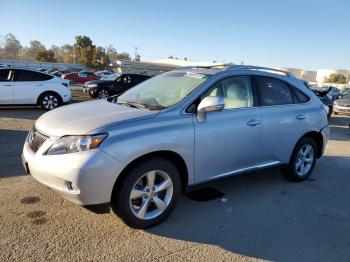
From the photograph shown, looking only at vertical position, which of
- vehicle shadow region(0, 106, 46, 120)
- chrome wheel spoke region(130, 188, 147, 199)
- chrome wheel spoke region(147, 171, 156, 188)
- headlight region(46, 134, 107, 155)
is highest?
headlight region(46, 134, 107, 155)

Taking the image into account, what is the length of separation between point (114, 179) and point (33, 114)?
9.46 metres

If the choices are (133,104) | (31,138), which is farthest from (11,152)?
(133,104)

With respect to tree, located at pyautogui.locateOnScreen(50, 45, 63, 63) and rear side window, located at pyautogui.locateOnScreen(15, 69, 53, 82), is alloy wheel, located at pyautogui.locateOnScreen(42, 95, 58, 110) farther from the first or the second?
tree, located at pyautogui.locateOnScreen(50, 45, 63, 63)

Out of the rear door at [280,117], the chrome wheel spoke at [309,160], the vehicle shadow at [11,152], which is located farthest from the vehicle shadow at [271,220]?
the vehicle shadow at [11,152]

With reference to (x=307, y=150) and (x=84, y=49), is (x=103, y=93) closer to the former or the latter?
(x=307, y=150)

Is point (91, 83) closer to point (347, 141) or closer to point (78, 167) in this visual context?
point (347, 141)

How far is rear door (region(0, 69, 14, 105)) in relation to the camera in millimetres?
12047

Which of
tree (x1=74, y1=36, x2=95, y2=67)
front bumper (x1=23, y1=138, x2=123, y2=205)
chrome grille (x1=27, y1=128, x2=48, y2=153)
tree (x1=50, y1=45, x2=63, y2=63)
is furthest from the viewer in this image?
tree (x1=50, y1=45, x2=63, y2=63)

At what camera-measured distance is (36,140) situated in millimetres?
3893

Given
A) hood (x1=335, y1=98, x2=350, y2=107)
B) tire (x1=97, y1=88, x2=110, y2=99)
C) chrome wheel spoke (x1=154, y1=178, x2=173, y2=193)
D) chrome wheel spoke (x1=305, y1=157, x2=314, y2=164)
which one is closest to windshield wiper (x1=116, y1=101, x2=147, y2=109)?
chrome wheel spoke (x1=154, y1=178, x2=173, y2=193)

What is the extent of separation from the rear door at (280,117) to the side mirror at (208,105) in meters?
1.06

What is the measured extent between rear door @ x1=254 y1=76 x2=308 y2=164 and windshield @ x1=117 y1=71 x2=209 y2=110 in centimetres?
98

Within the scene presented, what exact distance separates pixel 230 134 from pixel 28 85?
9995mm

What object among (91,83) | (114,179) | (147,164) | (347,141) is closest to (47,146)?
(114,179)
